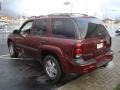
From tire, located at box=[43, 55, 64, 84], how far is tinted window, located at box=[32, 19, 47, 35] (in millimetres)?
840

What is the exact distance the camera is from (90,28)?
6.57 metres

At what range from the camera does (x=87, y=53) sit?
247 inches

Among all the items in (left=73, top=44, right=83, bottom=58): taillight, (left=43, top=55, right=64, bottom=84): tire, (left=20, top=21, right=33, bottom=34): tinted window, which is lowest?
(left=43, top=55, right=64, bottom=84): tire

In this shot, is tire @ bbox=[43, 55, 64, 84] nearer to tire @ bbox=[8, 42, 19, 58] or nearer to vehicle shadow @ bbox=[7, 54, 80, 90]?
vehicle shadow @ bbox=[7, 54, 80, 90]

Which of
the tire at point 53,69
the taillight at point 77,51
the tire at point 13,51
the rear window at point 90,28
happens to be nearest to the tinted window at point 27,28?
the tire at point 13,51

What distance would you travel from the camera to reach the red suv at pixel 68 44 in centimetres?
615

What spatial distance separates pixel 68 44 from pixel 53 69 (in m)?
1.13

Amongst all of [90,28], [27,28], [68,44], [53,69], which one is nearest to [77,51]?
[68,44]

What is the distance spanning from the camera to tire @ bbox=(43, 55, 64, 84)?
6.66 metres

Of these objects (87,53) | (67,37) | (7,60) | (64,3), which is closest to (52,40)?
(67,37)

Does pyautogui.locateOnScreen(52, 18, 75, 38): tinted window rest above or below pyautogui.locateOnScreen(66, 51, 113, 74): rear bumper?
above

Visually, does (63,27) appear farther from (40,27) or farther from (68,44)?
(40,27)

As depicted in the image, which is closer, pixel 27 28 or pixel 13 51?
pixel 27 28

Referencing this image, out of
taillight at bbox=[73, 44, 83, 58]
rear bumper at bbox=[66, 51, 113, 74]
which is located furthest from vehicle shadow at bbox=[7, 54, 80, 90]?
taillight at bbox=[73, 44, 83, 58]
